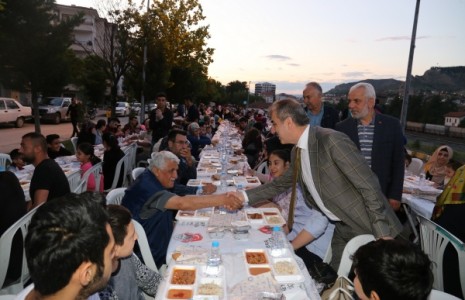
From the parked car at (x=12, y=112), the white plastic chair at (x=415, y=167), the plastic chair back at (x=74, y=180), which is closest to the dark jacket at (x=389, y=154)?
the white plastic chair at (x=415, y=167)

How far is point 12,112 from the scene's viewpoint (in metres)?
20.3

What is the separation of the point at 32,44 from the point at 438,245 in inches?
455

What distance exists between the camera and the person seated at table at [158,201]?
3.42 m

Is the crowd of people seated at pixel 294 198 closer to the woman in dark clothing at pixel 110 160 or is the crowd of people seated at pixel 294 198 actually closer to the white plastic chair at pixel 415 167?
the woman in dark clothing at pixel 110 160

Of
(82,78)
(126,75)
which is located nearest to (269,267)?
(126,75)

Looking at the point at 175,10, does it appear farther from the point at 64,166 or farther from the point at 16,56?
the point at 64,166

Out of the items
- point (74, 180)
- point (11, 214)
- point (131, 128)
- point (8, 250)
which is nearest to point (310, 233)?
point (8, 250)

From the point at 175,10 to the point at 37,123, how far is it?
549 inches

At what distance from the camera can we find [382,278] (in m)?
1.71

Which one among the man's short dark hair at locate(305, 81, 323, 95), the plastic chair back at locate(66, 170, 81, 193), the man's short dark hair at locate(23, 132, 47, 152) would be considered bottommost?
the plastic chair back at locate(66, 170, 81, 193)

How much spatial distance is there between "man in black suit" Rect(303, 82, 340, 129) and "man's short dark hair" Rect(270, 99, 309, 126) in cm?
262

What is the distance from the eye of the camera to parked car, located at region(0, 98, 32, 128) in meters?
19.8

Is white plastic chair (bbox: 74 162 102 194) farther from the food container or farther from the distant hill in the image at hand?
the distant hill

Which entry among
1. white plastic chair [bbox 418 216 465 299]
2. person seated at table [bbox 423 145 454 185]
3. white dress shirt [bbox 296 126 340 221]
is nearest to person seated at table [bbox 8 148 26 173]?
white dress shirt [bbox 296 126 340 221]
